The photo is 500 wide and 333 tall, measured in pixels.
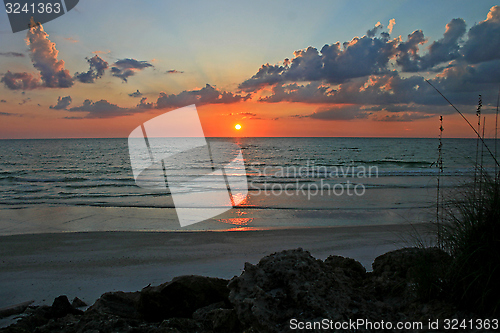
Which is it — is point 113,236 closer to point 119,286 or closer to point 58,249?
point 58,249

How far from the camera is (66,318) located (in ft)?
9.39

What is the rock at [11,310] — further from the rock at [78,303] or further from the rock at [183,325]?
the rock at [183,325]

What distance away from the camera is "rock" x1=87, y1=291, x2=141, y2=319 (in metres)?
3.15

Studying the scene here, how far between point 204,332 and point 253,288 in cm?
76

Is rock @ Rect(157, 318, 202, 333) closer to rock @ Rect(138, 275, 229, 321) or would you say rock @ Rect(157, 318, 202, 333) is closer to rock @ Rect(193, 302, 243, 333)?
rock @ Rect(193, 302, 243, 333)

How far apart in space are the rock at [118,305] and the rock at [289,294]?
1.55 m

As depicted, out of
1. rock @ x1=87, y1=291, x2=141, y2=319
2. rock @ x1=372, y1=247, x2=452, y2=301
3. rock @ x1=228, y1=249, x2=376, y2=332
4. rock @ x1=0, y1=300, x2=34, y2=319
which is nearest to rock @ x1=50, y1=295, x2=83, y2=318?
rock @ x1=87, y1=291, x2=141, y2=319

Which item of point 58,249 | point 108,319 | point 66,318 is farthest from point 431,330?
point 58,249

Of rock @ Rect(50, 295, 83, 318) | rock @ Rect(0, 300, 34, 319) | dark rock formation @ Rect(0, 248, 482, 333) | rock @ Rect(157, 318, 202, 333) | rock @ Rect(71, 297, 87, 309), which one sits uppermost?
dark rock formation @ Rect(0, 248, 482, 333)

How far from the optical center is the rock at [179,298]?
3.21 meters

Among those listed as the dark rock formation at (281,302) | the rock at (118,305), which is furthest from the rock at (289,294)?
the rock at (118,305)

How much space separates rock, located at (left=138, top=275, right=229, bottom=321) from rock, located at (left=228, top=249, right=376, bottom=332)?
3.63ft

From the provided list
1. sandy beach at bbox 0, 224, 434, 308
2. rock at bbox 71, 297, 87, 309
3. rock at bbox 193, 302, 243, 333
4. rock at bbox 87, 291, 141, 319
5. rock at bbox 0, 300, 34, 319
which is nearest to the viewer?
rock at bbox 193, 302, 243, 333

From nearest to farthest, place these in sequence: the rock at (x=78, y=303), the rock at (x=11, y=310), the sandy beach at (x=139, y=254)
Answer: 1. the rock at (x=11, y=310)
2. the rock at (x=78, y=303)
3. the sandy beach at (x=139, y=254)
